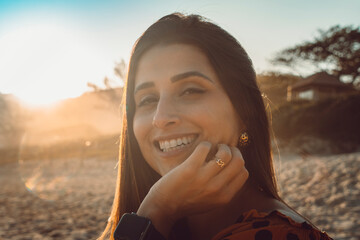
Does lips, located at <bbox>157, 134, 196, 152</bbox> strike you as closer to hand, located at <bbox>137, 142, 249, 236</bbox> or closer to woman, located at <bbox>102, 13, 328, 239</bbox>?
woman, located at <bbox>102, 13, 328, 239</bbox>

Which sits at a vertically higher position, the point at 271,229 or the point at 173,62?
the point at 173,62

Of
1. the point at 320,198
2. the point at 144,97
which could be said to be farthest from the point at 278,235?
the point at 320,198

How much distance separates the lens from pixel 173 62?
203 cm

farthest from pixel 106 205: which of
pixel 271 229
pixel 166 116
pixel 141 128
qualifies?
pixel 271 229

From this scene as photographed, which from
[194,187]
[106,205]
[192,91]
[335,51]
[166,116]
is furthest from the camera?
[335,51]

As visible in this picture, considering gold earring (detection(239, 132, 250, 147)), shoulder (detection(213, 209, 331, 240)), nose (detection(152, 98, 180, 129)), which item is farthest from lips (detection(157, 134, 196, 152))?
shoulder (detection(213, 209, 331, 240))

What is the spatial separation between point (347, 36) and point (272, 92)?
376 inches

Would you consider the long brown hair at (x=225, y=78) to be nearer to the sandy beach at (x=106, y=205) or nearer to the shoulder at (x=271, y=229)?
the shoulder at (x=271, y=229)

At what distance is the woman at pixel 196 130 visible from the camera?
1605 millimetres

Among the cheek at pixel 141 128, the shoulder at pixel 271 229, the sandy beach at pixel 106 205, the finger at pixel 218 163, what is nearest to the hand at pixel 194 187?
the finger at pixel 218 163

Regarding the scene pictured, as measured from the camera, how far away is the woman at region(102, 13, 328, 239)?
1.61 meters

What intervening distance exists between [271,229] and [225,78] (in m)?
1.16

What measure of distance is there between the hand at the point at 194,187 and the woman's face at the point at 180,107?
304mm

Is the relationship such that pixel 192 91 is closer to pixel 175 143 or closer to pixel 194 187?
pixel 175 143
